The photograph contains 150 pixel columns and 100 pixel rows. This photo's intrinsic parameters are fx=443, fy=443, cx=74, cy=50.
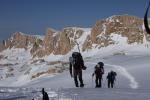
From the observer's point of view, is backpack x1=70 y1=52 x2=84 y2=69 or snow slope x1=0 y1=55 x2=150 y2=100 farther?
backpack x1=70 y1=52 x2=84 y2=69

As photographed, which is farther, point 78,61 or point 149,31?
point 78,61

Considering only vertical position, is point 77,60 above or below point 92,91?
above

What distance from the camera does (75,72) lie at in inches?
890

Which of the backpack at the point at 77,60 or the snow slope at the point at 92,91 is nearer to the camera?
the snow slope at the point at 92,91

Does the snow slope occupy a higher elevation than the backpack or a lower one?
lower

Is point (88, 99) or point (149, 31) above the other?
point (149, 31)

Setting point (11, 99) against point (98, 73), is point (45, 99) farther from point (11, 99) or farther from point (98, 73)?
point (98, 73)

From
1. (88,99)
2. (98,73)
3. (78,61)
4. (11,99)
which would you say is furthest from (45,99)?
(98,73)

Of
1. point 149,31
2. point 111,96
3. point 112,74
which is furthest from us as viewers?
point 112,74

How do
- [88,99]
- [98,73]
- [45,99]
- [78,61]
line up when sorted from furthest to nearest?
[98,73]
[78,61]
[88,99]
[45,99]

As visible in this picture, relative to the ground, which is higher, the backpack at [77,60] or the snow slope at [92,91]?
the backpack at [77,60]

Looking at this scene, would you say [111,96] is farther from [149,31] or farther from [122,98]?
[149,31]

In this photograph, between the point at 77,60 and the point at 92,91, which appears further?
the point at 77,60

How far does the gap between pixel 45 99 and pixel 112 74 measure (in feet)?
66.0
